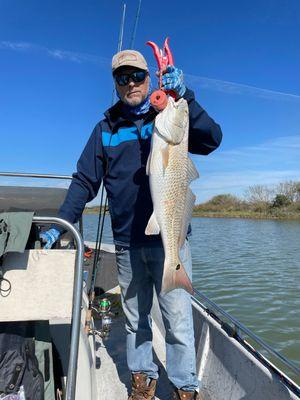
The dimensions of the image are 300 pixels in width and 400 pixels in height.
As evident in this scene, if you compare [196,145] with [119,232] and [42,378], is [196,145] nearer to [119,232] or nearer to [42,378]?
[119,232]

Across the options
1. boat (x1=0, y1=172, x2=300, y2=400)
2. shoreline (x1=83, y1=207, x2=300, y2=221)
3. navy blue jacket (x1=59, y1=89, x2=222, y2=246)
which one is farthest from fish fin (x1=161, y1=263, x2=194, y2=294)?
shoreline (x1=83, y1=207, x2=300, y2=221)

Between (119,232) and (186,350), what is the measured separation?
998 mm

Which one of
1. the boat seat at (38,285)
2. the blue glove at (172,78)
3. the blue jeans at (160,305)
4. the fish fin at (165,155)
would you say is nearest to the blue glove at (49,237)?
the boat seat at (38,285)

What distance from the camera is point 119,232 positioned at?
3.15 metres

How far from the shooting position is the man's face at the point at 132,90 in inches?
117

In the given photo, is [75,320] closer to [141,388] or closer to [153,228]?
[153,228]

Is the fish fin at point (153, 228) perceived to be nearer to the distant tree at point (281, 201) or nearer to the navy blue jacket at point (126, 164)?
the navy blue jacket at point (126, 164)

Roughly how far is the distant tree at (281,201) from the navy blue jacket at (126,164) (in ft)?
194

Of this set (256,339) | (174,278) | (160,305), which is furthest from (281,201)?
(174,278)

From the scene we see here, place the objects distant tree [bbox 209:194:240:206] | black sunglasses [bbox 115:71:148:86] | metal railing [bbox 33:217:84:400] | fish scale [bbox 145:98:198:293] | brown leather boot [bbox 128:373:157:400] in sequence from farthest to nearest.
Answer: distant tree [bbox 209:194:240:206], brown leather boot [bbox 128:373:157:400], black sunglasses [bbox 115:71:148:86], fish scale [bbox 145:98:198:293], metal railing [bbox 33:217:84:400]

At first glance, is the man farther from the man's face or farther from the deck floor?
the deck floor

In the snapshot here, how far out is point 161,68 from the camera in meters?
2.69

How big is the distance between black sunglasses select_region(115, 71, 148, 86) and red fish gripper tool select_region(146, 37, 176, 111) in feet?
0.77

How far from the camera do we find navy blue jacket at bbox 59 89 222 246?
3029 mm
